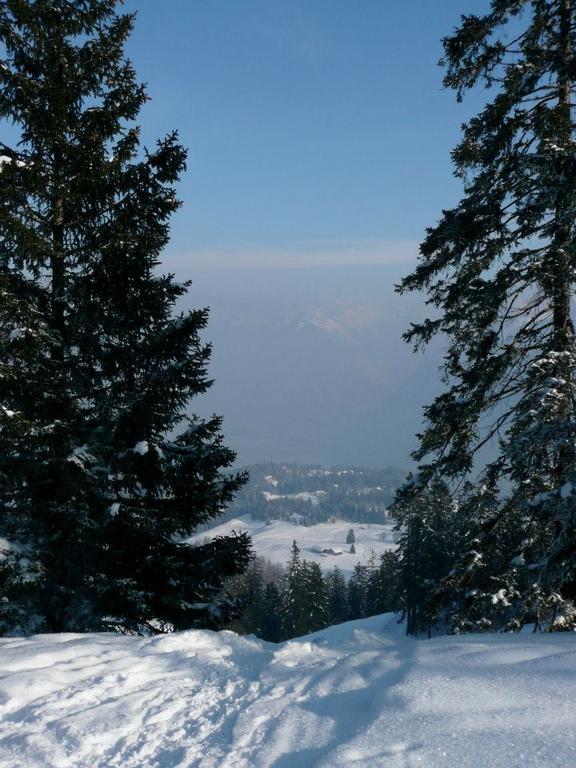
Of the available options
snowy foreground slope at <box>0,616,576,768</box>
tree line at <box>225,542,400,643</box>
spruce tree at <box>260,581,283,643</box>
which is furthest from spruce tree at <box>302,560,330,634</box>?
snowy foreground slope at <box>0,616,576,768</box>

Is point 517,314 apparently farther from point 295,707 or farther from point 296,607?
point 296,607

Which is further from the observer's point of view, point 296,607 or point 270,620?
point 270,620

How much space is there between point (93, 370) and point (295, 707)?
6.65m

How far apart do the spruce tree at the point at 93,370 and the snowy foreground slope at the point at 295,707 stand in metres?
2.87

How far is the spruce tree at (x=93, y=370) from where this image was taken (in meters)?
7.83

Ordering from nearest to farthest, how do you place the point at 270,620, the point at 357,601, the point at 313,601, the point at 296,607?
the point at 296,607 < the point at 313,601 < the point at 270,620 < the point at 357,601

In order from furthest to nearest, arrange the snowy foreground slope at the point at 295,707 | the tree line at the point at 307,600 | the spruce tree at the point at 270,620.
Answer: the spruce tree at the point at 270,620
the tree line at the point at 307,600
the snowy foreground slope at the point at 295,707

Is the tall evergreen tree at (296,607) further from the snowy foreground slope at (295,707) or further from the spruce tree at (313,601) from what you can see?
the snowy foreground slope at (295,707)

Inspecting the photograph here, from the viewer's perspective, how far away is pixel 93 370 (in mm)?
8852

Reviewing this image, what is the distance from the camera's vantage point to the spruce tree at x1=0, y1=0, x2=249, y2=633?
7.83 metres

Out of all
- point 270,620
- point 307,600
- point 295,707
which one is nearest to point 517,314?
point 295,707

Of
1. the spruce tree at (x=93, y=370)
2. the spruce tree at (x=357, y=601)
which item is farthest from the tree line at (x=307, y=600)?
the spruce tree at (x=93, y=370)

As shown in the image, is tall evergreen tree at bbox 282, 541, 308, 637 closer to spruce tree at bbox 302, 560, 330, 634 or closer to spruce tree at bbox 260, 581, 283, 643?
spruce tree at bbox 302, 560, 330, 634

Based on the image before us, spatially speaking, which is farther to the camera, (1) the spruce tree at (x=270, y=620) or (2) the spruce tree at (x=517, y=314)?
(1) the spruce tree at (x=270, y=620)
